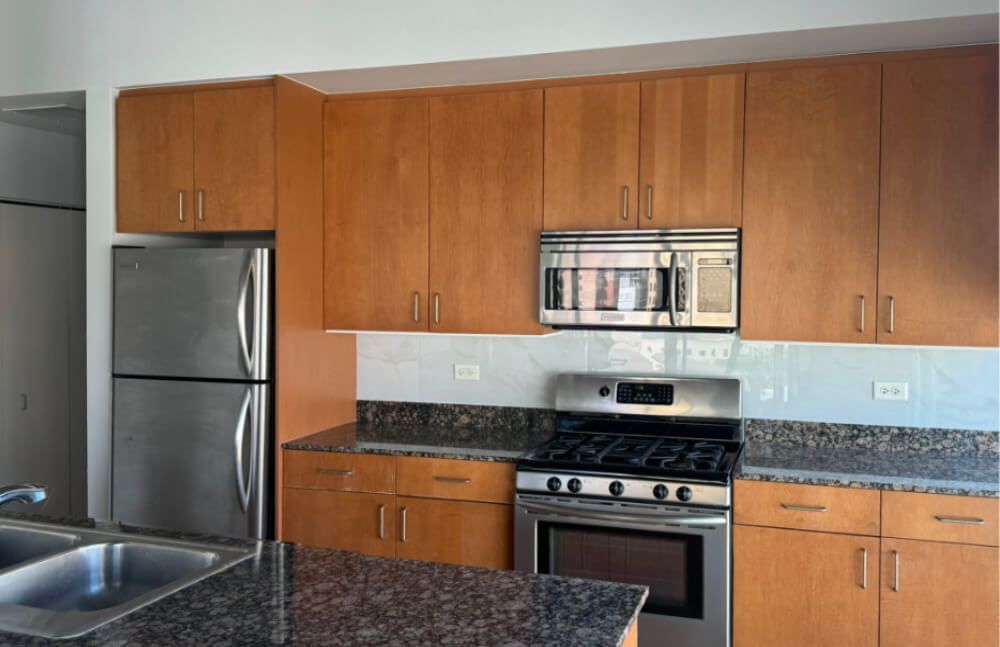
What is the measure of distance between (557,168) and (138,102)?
178cm

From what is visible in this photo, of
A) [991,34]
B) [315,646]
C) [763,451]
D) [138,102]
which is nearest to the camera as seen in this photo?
[315,646]

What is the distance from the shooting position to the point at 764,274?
3.43 meters

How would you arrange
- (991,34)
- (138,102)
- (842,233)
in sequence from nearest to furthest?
(991,34) → (842,233) → (138,102)

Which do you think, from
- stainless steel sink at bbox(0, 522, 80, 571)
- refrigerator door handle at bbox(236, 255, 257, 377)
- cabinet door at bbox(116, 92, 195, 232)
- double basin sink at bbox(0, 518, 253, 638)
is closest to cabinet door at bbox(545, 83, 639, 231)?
refrigerator door handle at bbox(236, 255, 257, 377)

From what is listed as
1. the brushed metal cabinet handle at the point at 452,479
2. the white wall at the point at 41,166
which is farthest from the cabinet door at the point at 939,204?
the white wall at the point at 41,166

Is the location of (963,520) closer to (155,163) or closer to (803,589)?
(803,589)

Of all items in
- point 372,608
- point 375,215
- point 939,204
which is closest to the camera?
point 372,608

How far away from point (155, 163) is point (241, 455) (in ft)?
4.19

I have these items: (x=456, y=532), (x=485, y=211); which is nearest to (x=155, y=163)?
(x=485, y=211)

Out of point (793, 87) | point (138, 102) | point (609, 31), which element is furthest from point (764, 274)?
point (138, 102)

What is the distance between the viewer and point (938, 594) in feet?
9.80

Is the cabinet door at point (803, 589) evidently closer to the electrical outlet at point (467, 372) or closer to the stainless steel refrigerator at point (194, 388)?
the electrical outlet at point (467, 372)

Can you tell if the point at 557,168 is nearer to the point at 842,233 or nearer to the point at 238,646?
the point at 842,233

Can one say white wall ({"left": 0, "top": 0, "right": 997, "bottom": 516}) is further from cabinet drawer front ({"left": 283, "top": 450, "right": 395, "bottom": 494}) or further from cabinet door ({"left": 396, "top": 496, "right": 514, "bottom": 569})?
cabinet door ({"left": 396, "top": 496, "right": 514, "bottom": 569})
